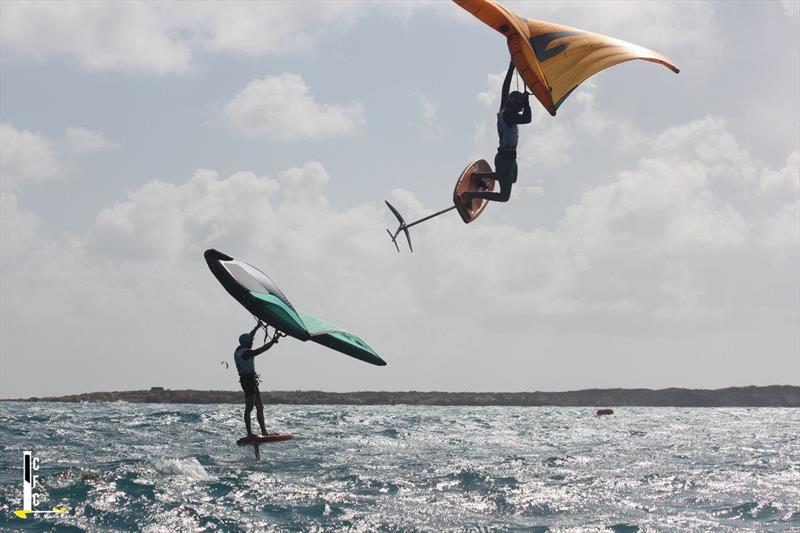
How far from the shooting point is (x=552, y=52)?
14.4m

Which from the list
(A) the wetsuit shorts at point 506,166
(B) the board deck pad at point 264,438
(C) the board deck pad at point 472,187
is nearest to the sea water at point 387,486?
(B) the board deck pad at point 264,438

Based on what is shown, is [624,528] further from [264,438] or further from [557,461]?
[557,461]

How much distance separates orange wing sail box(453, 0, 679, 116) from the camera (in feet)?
45.2

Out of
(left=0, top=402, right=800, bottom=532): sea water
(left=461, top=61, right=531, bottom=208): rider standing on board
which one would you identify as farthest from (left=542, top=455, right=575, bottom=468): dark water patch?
(left=461, top=61, right=531, bottom=208): rider standing on board

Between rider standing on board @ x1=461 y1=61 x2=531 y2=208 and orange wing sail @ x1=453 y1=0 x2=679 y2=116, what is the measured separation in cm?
37

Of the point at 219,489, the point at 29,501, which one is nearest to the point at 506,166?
the point at 219,489

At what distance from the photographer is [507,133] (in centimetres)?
1449

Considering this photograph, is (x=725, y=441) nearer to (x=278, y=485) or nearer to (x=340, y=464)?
(x=340, y=464)

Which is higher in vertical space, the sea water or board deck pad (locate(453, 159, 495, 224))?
board deck pad (locate(453, 159, 495, 224))

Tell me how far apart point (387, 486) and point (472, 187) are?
19.7ft

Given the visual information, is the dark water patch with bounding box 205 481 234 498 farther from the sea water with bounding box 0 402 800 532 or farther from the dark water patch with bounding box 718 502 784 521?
the dark water patch with bounding box 718 502 784 521

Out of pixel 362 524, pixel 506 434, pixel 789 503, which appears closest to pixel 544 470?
pixel 789 503

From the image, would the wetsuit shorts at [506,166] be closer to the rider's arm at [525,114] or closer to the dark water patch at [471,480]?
the rider's arm at [525,114]

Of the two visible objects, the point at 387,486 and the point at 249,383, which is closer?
the point at 387,486
